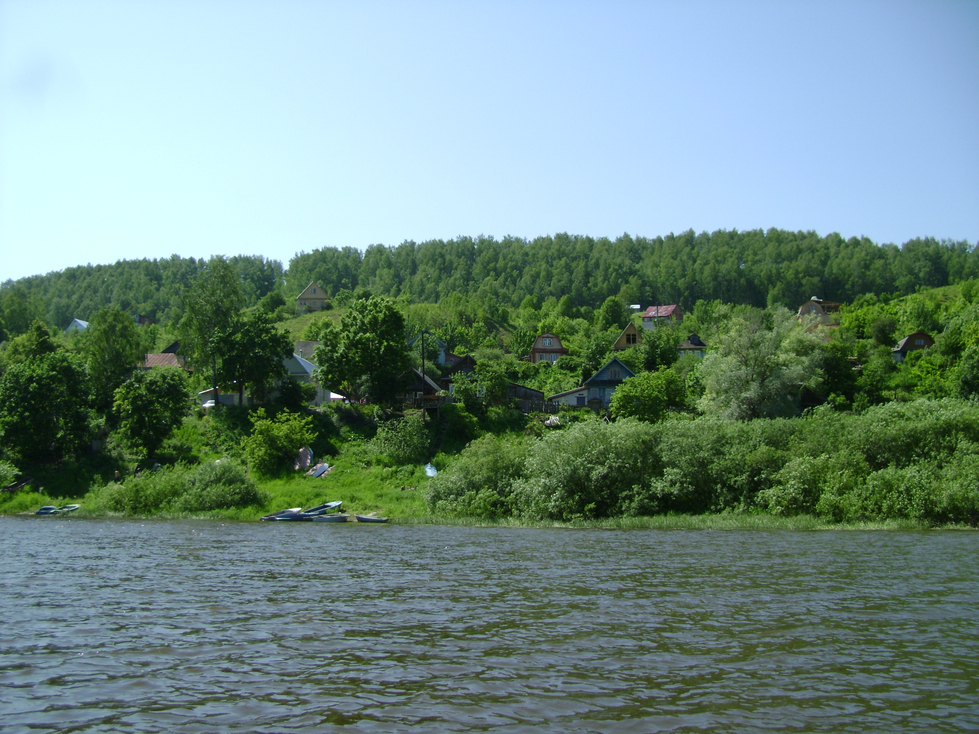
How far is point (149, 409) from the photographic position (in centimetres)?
5588

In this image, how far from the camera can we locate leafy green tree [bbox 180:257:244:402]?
Result: 67.6m

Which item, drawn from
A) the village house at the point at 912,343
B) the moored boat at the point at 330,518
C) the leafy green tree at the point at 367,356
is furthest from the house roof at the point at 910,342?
the moored boat at the point at 330,518

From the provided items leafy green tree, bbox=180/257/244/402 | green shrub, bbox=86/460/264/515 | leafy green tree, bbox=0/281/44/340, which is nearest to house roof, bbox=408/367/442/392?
leafy green tree, bbox=180/257/244/402

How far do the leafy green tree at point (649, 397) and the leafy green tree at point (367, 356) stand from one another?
752 inches

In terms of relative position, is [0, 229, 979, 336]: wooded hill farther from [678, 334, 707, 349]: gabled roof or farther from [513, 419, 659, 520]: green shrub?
[513, 419, 659, 520]: green shrub

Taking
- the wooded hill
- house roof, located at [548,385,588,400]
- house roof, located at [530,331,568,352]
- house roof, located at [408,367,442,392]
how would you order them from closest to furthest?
1. house roof, located at [408,367,442,392]
2. house roof, located at [548,385,588,400]
3. house roof, located at [530,331,568,352]
4. the wooded hill

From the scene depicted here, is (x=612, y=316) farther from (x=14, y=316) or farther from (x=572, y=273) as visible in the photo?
(x=14, y=316)

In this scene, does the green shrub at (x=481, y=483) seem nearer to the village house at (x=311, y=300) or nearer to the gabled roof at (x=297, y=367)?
the gabled roof at (x=297, y=367)

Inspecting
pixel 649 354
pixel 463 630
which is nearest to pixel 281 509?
pixel 463 630

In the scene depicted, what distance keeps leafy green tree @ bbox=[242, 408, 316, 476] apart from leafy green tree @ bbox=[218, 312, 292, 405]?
7.88m

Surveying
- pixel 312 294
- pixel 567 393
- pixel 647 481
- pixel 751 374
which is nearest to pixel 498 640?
pixel 647 481

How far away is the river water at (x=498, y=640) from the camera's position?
12008mm

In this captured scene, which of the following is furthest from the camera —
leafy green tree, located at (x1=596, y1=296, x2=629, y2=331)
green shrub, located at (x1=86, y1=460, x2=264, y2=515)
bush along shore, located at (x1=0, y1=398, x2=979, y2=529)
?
leafy green tree, located at (x1=596, y1=296, x2=629, y2=331)

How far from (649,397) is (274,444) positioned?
30.4 metres
